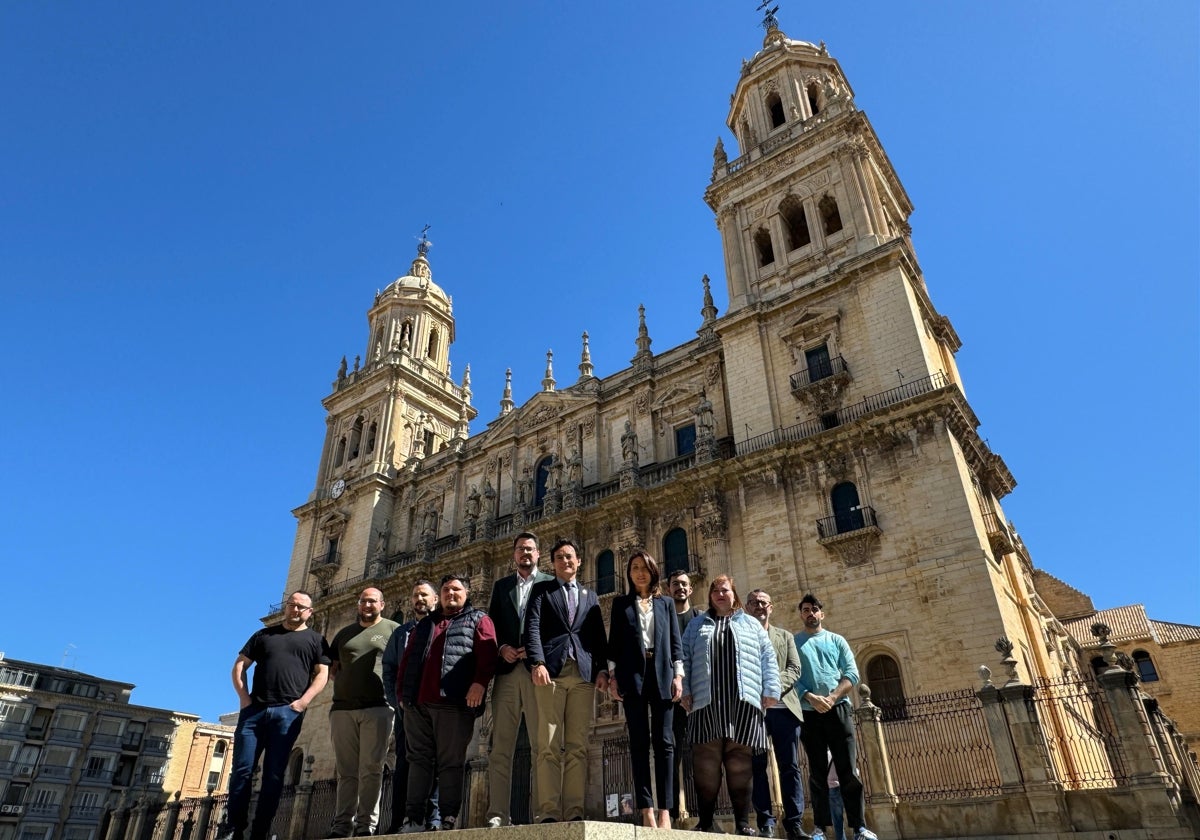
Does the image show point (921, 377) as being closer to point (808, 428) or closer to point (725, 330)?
point (808, 428)

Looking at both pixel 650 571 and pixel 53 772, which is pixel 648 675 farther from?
pixel 53 772

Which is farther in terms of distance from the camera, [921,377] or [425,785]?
[921,377]

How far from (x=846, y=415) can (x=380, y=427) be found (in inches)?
846

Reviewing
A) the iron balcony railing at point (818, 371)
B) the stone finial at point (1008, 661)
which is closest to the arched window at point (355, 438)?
the iron balcony railing at point (818, 371)

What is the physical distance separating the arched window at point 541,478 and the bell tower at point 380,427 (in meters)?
5.21

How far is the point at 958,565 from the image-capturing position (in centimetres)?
1636

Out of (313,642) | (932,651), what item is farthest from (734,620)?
(932,651)

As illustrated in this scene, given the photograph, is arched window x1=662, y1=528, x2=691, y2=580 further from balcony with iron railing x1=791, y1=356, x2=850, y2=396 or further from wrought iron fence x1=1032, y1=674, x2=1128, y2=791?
wrought iron fence x1=1032, y1=674, x2=1128, y2=791

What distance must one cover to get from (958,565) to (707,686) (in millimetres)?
12753

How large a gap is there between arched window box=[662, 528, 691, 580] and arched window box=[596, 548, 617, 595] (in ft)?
5.25

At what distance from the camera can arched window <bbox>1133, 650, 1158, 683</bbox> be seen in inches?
1240

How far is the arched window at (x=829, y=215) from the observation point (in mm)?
24547

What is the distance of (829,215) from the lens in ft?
81.7

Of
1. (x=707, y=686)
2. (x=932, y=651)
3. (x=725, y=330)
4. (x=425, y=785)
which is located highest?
(x=725, y=330)
